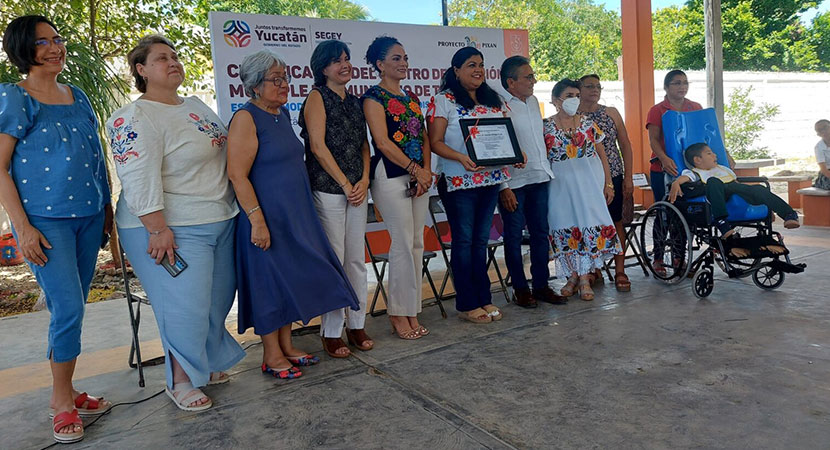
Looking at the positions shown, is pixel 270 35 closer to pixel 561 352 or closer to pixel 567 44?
pixel 561 352

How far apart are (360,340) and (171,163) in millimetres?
1403

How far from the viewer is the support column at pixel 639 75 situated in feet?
29.3

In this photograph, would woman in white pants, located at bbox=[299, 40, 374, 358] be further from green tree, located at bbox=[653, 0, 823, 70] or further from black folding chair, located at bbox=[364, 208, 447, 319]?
green tree, located at bbox=[653, 0, 823, 70]

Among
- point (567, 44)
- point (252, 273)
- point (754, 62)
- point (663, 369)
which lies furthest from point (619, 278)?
point (567, 44)

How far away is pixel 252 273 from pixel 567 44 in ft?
99.2

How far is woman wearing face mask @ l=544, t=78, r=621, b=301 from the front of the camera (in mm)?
4234

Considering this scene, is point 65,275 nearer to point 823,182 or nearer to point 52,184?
point 52,184

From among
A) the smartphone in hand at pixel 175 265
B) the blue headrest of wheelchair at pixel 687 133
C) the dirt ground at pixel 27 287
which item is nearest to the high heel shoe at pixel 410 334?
the smartphone in hand at pixel 175 265

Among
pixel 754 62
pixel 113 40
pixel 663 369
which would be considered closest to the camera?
pixel 663 369

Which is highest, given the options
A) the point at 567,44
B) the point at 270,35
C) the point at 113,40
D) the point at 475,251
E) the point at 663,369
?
the point at 567,44

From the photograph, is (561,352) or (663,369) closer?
(663,369)

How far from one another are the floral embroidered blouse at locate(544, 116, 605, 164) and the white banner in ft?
4.31

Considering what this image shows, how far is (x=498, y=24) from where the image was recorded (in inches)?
1053

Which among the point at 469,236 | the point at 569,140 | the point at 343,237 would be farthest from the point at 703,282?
the point at 343,237
